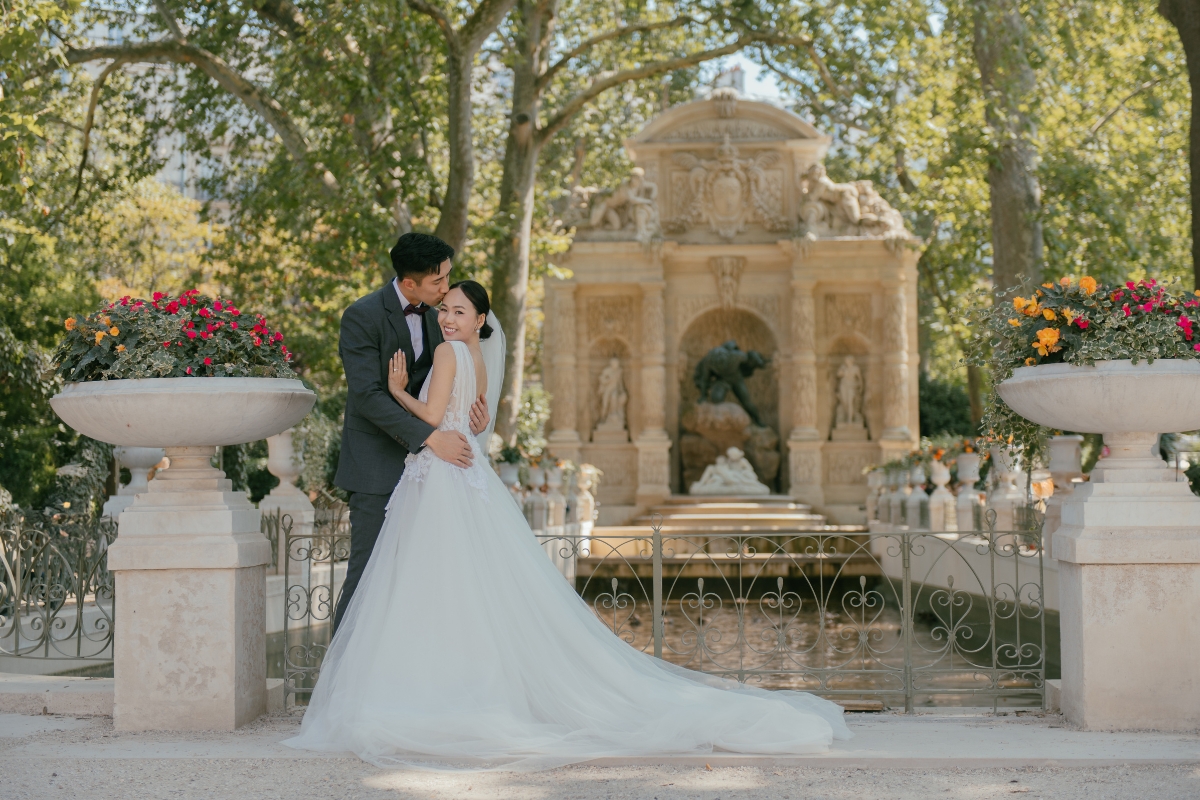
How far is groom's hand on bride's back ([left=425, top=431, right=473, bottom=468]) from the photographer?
5.20 meters

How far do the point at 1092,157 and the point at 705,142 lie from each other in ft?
20.9

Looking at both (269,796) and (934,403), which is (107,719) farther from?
(934,403)

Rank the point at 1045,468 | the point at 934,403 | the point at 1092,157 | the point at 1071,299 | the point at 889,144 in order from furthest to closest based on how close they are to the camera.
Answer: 1. the point at 934,403
2. the point at 1092,157
3. the point at 889,144
4. the point at 1045,468
5. the point at 1071,299

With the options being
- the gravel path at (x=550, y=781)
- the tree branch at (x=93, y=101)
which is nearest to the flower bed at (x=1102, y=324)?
the gravel path at (x=550, y=781)

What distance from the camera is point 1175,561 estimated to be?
17.0 ft

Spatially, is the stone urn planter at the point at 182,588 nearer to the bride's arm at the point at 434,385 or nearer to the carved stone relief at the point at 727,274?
the bride's arm at the point at 434,385

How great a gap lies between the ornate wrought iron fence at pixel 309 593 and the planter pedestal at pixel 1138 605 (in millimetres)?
3433

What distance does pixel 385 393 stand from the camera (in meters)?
5.24

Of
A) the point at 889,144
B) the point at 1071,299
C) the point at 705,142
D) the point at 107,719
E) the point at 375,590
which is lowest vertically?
the point at 107,719

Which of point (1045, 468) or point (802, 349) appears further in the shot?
point (802, 349)

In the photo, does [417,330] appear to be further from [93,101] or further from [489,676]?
[93,101]

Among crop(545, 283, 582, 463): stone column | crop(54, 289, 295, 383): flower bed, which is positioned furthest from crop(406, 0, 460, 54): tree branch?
crop(54, 289, 295, 383): flower bed

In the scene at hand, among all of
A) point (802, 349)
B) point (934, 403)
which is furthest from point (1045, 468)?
point (934, 403)

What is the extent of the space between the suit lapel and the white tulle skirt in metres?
0.56
